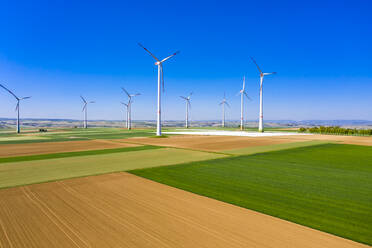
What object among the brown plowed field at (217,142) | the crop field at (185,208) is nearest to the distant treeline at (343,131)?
the brown plowed field at (217,142)

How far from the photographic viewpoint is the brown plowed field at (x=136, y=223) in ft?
21.2

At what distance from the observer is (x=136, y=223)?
763cm

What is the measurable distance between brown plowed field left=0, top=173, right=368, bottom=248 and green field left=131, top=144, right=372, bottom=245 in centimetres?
89

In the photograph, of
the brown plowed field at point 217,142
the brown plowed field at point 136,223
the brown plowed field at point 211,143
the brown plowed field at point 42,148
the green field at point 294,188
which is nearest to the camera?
the brown plowed field at point 136,223

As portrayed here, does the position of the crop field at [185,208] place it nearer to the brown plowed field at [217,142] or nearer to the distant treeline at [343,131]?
the brown plowed field at [217,142]

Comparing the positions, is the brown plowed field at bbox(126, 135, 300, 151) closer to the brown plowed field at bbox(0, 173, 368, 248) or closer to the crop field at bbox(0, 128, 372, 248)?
the crop field at bbox(0, 128, 372, 248)

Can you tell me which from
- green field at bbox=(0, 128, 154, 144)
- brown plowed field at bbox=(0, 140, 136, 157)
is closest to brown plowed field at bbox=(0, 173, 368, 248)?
brown plowed field at bbox=(0, 140, 136, 157)

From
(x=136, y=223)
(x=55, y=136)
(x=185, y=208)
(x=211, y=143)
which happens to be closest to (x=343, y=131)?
(x=211, y=143)

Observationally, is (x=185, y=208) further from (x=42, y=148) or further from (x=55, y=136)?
(x=55, y=136)

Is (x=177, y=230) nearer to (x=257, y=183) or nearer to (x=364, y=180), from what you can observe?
(x=257, y=183)

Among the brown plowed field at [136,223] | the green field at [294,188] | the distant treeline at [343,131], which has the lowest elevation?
the brown plowed field at [136,223]

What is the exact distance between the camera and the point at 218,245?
248 inches

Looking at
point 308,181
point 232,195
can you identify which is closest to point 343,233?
point 232,195

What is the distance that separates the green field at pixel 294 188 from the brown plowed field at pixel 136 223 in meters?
0.89
